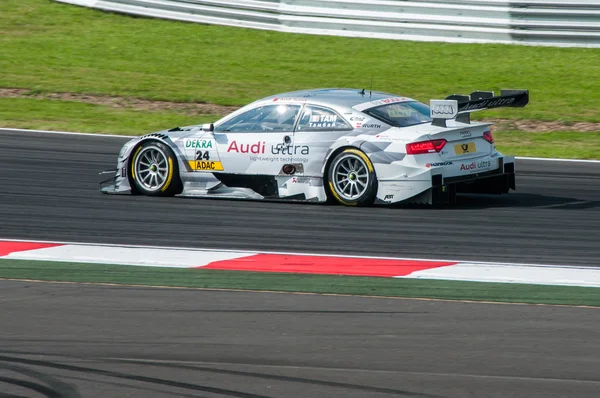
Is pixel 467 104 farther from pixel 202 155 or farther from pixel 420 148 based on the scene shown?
pixel 202 155

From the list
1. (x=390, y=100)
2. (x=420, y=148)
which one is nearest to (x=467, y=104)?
(x=420, y=148)

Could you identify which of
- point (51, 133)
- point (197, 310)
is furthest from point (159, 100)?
point (197, 310)

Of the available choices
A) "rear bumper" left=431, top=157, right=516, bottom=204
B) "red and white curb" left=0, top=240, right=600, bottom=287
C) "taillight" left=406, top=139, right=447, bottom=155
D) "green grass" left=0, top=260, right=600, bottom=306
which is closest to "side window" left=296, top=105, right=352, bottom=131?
"taillight" left=406, top=139, right=447, bottom=155

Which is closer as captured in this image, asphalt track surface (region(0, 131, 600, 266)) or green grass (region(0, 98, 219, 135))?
asphalt track surface (region(0, 131, 600, 266))

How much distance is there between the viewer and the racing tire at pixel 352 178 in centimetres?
1216

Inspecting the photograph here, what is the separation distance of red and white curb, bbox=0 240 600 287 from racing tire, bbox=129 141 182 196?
266 cm

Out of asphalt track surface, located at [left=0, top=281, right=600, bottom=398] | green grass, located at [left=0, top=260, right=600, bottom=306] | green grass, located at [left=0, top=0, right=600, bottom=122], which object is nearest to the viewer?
asphalt track surface, located at [left=0, top=281, right=600, bottom=398]

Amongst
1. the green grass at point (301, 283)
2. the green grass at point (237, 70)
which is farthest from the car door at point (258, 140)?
the green grass at point (237, 70)

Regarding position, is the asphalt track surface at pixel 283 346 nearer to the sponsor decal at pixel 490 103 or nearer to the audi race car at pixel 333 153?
the audi race car at pixel 333 153

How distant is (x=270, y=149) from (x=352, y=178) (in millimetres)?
975

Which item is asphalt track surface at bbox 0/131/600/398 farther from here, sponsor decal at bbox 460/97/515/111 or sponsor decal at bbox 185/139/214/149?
sponsor decal at bbox 460/97/515/111

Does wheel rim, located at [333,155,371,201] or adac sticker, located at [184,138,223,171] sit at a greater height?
adac sticker, located at [184,138,223,171]

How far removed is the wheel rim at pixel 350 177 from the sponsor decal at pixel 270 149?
0.42m

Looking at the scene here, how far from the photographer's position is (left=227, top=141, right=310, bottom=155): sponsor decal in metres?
12.5
